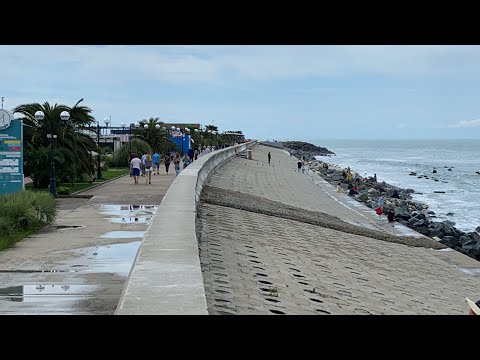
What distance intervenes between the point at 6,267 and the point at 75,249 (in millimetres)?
1665

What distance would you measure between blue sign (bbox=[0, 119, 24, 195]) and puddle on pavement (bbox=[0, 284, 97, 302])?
10.3m

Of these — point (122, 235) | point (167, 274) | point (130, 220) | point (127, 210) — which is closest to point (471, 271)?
point (130, 220)

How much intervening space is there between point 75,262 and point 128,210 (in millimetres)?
6899

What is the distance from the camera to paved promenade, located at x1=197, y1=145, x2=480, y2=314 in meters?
8.73

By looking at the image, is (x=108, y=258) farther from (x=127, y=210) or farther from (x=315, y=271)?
(x=127, y=210)

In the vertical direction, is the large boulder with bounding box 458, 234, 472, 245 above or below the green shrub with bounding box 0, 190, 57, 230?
below

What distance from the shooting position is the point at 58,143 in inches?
1131

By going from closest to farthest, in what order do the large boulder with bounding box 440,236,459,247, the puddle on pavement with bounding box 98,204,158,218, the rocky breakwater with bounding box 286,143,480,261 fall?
the puddle on pavement with bounding box 98,204,158,218 < the rocky breakwater with bounding box 286,143,480,261 < the large boulder with bounding box 440,236,459,247

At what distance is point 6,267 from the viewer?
10.0 m

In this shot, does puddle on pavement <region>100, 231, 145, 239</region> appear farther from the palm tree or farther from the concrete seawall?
the palm tree

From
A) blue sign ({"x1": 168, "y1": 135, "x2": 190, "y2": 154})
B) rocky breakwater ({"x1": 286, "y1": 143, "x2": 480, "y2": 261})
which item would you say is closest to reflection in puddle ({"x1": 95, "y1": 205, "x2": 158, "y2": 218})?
rocky breakwater ({"x1": 286, "y1": 143, "x2": 480, "y2": 261})
